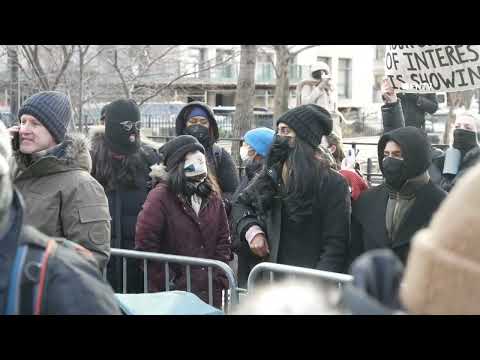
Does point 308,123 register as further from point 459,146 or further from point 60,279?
point 60,279

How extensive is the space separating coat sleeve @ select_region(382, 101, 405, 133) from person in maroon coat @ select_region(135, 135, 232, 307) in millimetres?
1658

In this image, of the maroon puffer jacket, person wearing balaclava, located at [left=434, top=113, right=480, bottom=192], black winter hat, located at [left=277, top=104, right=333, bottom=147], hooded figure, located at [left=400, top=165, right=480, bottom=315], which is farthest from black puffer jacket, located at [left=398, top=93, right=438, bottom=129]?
hooded figure, located at [left=400, top=165, right=480, bottom=315]

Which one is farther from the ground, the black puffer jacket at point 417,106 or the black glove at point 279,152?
the black puffer jacket at point 417,106

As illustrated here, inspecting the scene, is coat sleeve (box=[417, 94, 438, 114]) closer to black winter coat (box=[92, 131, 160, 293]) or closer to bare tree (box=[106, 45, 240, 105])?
black winter coat (box=[92, 131, 160, 293])

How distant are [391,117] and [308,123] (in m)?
1.47

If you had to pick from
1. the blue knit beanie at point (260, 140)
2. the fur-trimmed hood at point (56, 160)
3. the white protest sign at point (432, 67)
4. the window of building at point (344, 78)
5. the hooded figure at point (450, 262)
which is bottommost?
the hooded figure at point (450, 262)

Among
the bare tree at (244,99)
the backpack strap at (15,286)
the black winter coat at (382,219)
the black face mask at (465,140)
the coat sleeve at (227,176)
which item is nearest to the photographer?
the backpack strap at (15,286)

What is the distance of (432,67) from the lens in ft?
21.1

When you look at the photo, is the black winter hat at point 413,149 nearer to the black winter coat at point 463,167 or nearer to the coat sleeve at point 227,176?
the black winter coat at point 463,167

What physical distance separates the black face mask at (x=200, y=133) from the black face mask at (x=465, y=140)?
2.37 metres

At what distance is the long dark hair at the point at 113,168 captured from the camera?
592 centimetres

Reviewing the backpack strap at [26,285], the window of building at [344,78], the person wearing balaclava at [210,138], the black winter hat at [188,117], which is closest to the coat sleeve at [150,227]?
the person wearing balaclava at [210,138]

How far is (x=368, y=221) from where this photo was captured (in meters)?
4.86
